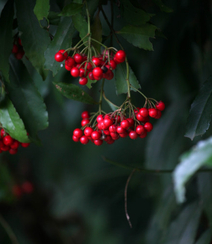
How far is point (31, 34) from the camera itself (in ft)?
2.67

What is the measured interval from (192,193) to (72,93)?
1082 millimetres

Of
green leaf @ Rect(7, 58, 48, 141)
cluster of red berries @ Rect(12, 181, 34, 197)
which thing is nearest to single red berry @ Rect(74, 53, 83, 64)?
green leaf @ Rect(7, 58, 48, 141)

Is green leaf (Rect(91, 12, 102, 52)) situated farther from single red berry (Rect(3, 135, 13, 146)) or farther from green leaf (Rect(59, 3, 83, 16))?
single red berry (Rect(3, 135, 13, 146))

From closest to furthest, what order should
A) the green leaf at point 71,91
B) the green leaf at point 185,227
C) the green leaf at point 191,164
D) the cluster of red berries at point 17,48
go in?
the green leaf at point 191,164
the green leaf at point 71,91
the cluster of red berries at point 17,48
the green leaf at point 185,227

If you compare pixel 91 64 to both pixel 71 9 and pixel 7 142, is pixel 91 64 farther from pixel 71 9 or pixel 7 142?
pixel 7 142

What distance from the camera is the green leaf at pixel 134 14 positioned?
2.33ft

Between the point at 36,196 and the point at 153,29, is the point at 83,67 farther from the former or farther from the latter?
Result: the point at 36,196

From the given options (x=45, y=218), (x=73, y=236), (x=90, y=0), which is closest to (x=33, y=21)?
(x=90, y=0)

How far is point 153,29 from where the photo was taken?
2.36ft

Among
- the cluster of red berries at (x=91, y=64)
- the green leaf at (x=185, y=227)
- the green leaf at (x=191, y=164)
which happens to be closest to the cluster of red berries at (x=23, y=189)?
the green leaf at (x=185, y=227)

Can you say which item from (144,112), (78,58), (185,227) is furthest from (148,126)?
(185,227)

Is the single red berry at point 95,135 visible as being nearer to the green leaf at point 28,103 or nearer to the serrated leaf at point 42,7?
the green leaf at point 28,103

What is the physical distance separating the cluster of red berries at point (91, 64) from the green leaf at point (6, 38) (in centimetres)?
19

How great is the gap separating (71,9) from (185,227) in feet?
3.36
